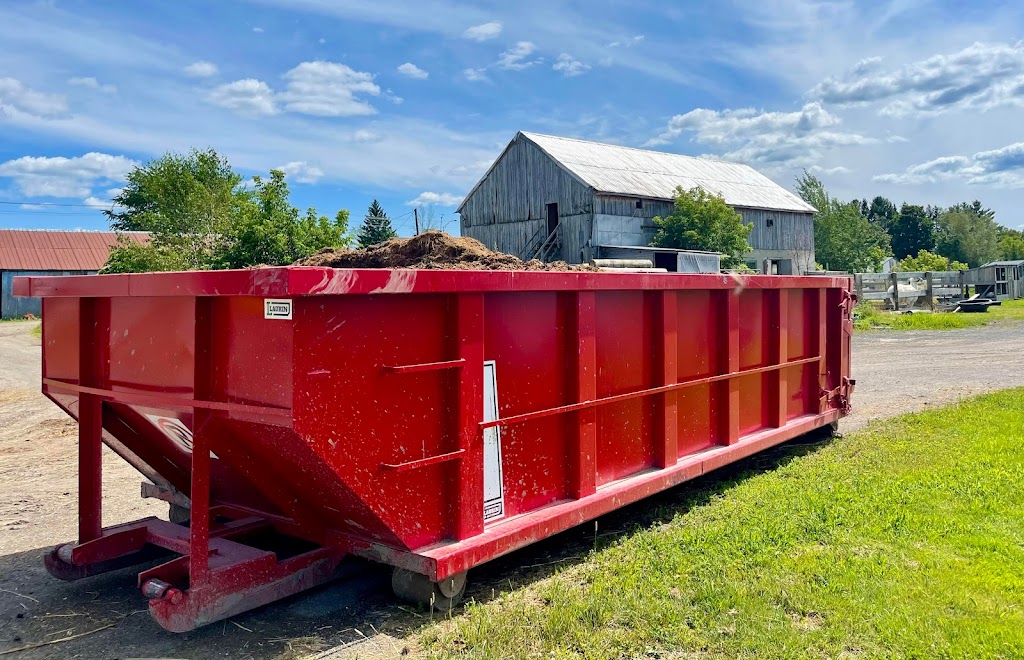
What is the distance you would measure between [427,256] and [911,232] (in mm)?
90379

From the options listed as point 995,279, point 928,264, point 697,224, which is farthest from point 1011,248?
point 697,224

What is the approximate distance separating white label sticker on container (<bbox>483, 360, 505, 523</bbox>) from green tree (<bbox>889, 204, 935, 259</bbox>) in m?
89.2

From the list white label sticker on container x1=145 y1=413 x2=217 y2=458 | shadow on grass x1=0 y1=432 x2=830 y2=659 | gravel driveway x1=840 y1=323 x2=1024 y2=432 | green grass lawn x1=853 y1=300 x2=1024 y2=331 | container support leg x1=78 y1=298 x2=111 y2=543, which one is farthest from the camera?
green grass lawn x1=853 y1=300 x2=1024 y2=331

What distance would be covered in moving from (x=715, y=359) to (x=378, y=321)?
3365 mm

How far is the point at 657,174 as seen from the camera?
3403 centimetres

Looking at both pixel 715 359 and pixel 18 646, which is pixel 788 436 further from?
pixel 18 646

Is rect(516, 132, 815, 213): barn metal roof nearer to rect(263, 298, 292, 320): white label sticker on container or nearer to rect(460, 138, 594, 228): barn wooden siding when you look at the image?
rect(460, 138, 594, 228): barn wooden siding

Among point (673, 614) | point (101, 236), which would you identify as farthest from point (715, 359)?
point (101, 236)

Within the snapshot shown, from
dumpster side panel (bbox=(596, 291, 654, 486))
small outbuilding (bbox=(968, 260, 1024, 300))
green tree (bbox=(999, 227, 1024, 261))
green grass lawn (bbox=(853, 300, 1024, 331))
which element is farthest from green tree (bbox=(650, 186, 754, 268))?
green tree (bbox=(999, 227, 1024, 261))

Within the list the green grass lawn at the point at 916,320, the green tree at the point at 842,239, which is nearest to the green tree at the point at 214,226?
the green grass lawn at the point at 916,320

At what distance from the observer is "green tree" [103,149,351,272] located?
2073cm

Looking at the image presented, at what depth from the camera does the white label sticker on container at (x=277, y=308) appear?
340 cm

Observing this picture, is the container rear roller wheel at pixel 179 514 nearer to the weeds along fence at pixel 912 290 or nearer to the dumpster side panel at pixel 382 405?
the dumpster side panel at pixel 382 405

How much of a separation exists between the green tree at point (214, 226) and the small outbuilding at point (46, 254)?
6442mm
